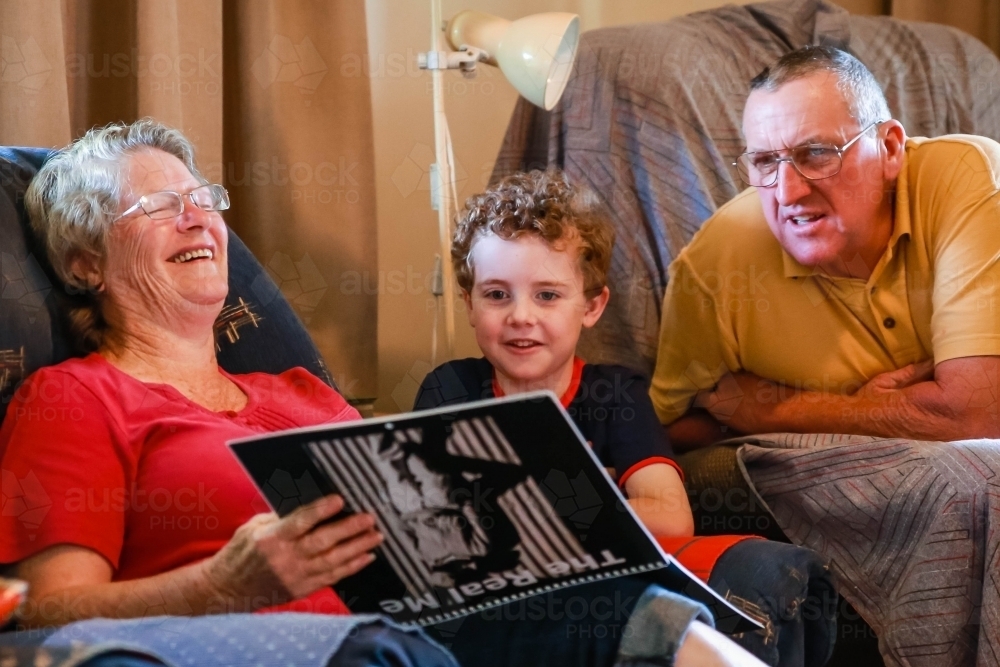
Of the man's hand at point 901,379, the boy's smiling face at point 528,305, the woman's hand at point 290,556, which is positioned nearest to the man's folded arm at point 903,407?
the man's hand at point 901,379

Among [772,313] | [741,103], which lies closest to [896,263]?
[772,313]

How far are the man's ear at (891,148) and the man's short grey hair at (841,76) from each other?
2cm

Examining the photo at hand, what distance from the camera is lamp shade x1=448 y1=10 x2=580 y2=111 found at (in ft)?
5.81

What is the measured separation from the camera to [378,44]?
2.32 m

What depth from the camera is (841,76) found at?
5.47ft

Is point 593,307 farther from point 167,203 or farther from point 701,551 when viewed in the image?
point 167,203

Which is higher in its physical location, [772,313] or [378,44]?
[378,44]

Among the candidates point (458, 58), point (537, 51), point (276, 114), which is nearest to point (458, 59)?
point (458, 58)

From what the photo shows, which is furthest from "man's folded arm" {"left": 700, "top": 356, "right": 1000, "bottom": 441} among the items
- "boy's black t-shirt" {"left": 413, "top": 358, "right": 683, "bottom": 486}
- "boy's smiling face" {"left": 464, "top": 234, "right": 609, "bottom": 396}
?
"boy's smiling face" {"left": 464, "top": 234, "right": 609, "bottom": 396}

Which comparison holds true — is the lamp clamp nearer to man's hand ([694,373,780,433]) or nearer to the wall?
the wall

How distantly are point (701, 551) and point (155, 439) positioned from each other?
64cm

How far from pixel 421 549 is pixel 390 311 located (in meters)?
1.44

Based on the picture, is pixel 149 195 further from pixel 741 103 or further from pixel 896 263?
pixel 741 103

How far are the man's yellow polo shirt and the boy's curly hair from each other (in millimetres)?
269
